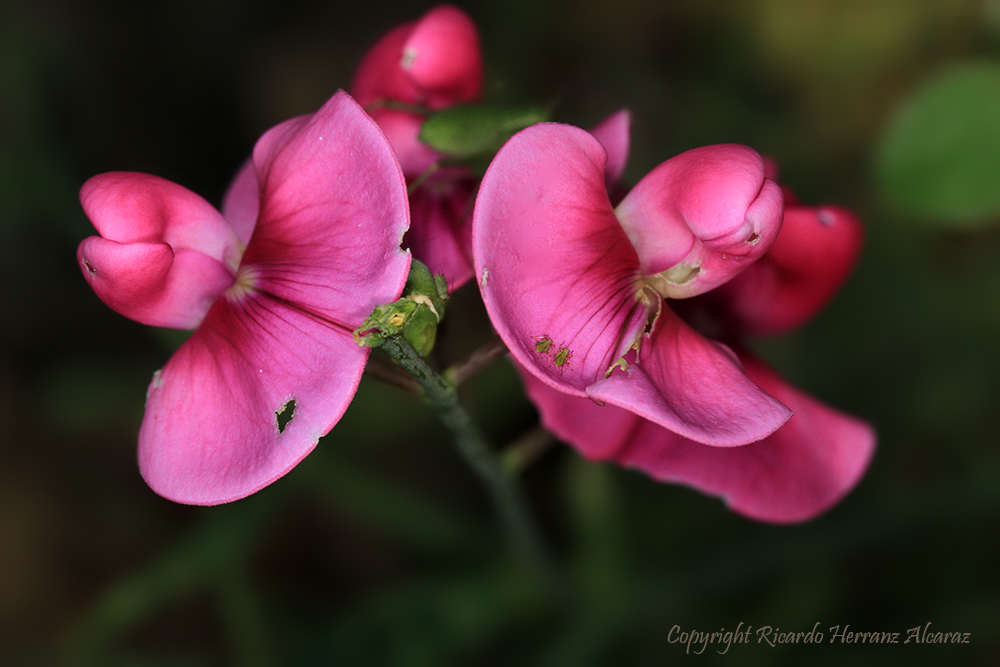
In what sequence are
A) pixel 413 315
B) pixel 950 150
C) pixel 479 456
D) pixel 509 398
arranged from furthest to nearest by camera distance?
pixel 509 398
pixel 950 150
pixel 479 456
pixel 413 315

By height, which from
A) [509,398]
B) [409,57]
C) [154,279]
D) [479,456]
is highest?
[409,57]

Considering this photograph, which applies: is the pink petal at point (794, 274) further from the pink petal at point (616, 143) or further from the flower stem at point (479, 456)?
the flower stem at point (479, 456)

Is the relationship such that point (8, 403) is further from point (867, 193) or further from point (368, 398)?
point (867, 193)

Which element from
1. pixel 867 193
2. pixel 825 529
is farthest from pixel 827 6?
pixel 825 529

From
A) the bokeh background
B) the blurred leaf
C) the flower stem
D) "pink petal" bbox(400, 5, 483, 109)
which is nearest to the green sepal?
the flower stem

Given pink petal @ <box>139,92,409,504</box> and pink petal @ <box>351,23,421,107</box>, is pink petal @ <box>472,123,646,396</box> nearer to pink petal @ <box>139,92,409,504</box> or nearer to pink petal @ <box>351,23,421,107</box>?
pink petal @ <box>139,92,409,504</box>

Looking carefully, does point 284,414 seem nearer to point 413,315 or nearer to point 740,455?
point 413,315

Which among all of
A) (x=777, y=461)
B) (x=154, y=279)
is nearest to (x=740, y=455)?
(x=777, y=461)
